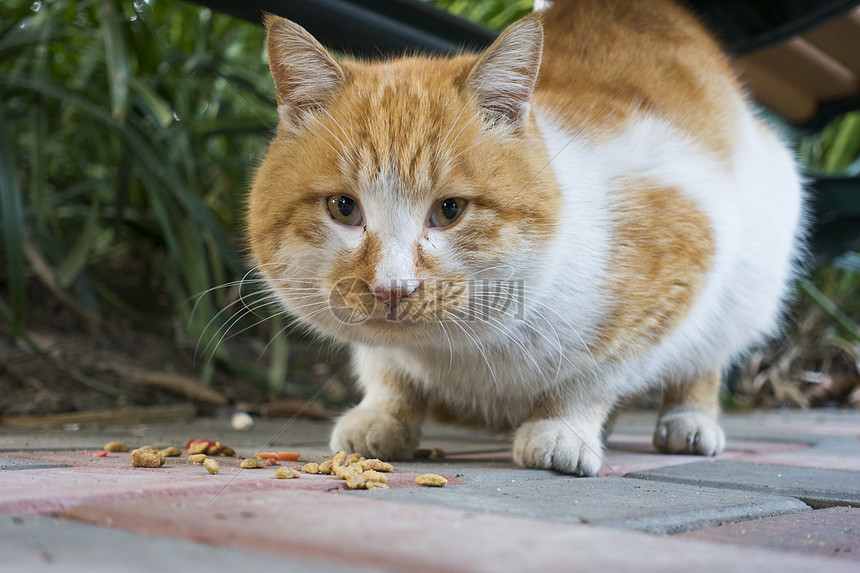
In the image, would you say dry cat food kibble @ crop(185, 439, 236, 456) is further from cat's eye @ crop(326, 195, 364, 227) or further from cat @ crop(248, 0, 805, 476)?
cat's eye @ crop(326, 195, 364, 227)

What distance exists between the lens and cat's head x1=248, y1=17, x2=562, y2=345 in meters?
1.41

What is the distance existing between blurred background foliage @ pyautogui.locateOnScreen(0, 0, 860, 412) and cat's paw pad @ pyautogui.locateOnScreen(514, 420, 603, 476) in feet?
3.29

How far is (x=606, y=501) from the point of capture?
3.68 ft

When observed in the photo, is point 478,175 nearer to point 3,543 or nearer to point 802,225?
point 3,543

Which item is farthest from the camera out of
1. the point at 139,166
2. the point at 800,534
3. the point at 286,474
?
the point at 139,166

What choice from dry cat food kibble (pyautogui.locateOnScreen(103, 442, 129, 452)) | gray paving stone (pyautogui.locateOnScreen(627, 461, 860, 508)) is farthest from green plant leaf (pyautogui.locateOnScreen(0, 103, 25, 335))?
gray paving stone (pyautogui.locateOnScreen(627, 461, 860, 508))

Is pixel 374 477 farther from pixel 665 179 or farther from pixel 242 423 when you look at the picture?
pixel 242 423

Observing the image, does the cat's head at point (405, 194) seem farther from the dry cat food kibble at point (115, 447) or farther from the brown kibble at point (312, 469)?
the dry cat food kibble at point (115, 447)

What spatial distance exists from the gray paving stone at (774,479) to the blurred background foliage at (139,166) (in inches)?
50.3

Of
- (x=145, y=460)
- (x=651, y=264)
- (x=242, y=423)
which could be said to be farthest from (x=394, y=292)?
(x=242, y=423)

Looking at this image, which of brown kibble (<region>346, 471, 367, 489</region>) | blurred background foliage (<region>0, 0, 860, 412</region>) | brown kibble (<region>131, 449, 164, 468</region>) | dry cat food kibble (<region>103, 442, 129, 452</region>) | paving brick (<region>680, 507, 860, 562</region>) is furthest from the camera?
blurred background foliage (<region>0, 0, 860, 412</region>)

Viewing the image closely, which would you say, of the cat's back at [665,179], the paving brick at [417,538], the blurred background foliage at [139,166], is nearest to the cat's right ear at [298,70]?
the cat's back at [665,179]

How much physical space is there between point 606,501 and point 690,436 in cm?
90

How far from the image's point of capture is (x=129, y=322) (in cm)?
305
